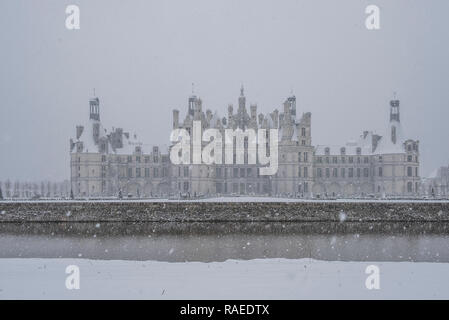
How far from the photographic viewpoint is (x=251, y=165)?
72.6 metres

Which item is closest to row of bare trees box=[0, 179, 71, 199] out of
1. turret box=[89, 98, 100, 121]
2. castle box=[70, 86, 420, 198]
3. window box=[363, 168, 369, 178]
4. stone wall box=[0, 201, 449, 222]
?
castle box=[70, 86, 420, 198]

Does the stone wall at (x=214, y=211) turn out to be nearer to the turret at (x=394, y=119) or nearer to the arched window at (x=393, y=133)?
the arched window at (x=393, y=133)

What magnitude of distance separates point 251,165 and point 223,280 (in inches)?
2272

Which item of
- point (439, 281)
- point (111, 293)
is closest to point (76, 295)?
point (111, 293)

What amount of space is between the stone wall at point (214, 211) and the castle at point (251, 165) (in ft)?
102

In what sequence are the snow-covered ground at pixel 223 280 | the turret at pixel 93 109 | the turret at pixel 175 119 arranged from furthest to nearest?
1. the turret at pixel 93 109
2. the turret at pixel 175 119
3. the snow-covered ground at pixel 223 280

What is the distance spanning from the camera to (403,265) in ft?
59.4

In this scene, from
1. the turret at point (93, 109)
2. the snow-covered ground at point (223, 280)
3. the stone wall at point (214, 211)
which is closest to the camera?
the snow-covered ground at point (223, 280)

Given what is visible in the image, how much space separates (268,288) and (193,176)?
57.9 m

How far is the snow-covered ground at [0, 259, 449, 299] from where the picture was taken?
13.2 m

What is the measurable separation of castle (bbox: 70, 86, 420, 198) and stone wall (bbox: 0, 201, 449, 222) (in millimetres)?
31074

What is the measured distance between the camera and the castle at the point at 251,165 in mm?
71750

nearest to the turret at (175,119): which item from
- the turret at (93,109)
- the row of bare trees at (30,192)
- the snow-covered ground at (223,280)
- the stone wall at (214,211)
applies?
the turret at (93,109)
